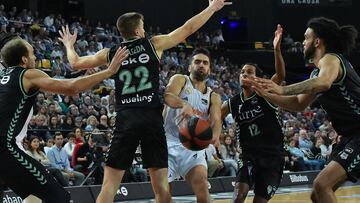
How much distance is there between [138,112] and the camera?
6609 mm

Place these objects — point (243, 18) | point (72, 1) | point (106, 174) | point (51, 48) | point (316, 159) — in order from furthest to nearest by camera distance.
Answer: point (243, 18) → point (72, 1) → point (51, 48) → point (316, 159) → point (106, 174)

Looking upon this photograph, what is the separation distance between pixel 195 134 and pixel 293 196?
6.78m

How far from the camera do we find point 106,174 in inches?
260

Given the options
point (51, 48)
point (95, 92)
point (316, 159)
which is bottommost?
point (316, 159)

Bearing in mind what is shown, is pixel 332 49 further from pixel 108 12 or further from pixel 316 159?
pixel 108 12

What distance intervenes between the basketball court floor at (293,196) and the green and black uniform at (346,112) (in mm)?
5572

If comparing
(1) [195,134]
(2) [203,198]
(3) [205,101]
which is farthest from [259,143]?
(1) [195,134]

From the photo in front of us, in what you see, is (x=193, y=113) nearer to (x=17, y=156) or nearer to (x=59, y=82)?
(x=59, y=82)

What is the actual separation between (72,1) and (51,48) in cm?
915

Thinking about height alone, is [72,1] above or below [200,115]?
above

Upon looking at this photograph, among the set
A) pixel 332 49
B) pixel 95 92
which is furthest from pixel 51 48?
pixel 332 49

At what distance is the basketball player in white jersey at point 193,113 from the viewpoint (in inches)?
295

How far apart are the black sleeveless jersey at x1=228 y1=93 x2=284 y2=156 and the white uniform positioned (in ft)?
1.82

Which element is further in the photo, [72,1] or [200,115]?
[72,1]
